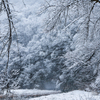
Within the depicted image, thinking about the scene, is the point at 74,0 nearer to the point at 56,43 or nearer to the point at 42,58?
the point at 56,43

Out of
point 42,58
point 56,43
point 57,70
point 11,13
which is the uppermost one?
point 11,13

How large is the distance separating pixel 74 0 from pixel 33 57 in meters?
16.1

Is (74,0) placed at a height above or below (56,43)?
above

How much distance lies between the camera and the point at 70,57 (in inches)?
206

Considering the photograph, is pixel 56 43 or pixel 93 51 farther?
pixel 56 43

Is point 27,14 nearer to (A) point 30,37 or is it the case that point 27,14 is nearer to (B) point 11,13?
(A) point 30,37

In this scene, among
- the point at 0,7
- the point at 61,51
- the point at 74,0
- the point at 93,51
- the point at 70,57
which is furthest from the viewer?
the point at 61,51

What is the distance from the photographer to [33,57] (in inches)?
715

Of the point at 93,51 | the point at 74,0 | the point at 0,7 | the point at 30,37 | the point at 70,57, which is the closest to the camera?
the point at 0,7

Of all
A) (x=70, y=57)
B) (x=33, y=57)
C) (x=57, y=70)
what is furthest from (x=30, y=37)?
(x=70, y=57)

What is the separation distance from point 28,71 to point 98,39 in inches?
552

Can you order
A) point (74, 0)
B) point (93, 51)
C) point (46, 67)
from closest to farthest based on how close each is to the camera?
1. point (74, 0)
2. point (93, 51)
3. point (46, 67)

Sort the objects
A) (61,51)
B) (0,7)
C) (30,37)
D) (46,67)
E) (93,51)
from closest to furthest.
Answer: (0,7)
(93,51)
(61,51)
(46,67)
(30,37)

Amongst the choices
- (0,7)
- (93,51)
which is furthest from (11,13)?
(93,51)
